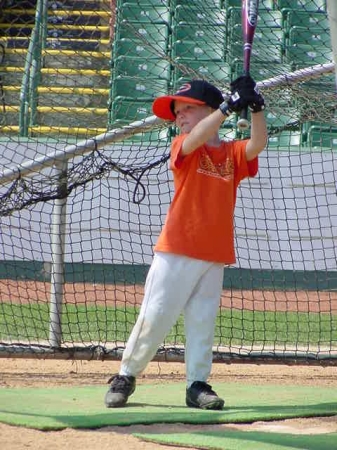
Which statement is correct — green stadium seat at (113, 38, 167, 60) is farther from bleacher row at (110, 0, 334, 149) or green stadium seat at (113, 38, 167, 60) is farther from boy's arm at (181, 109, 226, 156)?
boy's arm at (181, 109, 226, 156)

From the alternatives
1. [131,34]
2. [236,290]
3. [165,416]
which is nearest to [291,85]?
[131,34]

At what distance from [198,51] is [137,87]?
35.6 inches

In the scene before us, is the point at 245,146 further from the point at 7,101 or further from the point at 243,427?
the point at 7,101

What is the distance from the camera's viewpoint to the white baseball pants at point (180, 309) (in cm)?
536

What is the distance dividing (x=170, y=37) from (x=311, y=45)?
1238 millimetres

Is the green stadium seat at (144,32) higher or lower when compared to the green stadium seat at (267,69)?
higher

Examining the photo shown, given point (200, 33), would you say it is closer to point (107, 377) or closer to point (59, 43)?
point (59, 43)

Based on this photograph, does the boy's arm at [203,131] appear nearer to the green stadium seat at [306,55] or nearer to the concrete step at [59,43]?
the concrete step at [59,43]

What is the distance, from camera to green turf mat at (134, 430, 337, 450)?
4.30 m

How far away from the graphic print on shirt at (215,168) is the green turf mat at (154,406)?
124 centimetres

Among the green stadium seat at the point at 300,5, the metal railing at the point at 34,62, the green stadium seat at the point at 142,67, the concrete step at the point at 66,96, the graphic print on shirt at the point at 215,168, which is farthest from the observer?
the green stadium seat at the point at 300,5

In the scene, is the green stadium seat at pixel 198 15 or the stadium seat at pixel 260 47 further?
the green stadium seat at pixel 198 15

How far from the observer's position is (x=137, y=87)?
332 inches

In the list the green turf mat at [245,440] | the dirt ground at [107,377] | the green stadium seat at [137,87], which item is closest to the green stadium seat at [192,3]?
the green stadium seat at [137,87]
